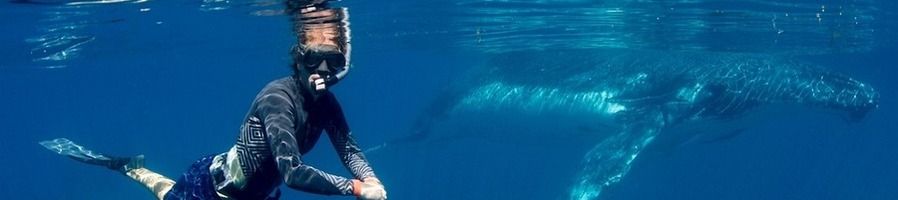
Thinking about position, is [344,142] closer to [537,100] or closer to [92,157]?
[92,157]

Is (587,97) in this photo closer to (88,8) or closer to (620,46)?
(620,46)

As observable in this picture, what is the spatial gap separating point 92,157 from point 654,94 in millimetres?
12514

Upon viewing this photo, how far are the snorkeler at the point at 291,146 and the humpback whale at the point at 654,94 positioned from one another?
11447 mm

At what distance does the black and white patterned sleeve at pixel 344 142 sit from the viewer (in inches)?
235

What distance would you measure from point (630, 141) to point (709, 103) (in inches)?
82.0

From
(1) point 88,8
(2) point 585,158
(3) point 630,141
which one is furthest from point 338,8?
(3) point 630,141

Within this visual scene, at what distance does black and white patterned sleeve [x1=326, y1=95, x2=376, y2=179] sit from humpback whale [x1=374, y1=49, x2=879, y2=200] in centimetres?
1134

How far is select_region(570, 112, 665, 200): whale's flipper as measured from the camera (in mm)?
15484

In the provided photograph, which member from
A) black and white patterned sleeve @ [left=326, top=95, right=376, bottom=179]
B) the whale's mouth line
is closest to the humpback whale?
the whale's mouth line

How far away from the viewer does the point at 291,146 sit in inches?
193

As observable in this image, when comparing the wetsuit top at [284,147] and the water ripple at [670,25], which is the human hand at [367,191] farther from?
the water ripple at [670,25]

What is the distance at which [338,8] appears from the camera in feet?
48.5

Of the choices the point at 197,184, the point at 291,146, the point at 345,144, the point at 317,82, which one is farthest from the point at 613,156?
the point at 291,146

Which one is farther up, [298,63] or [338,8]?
[298,63]
